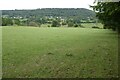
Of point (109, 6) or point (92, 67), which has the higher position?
point (109, 6)

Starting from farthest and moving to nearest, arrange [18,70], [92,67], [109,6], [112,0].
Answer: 1. [109,6]
2. [112,0]
3. [92,67]
4. [18,70]

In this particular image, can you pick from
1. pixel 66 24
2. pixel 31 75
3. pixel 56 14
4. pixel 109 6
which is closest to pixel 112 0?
pixel 109 6

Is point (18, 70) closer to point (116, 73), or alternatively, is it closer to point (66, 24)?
point (116, 73)

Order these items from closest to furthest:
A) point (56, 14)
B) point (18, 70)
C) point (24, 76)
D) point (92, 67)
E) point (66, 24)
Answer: point (24, 76) < point (18, 70) < point (92, 67) < point (56, 14) < point (66, 24)

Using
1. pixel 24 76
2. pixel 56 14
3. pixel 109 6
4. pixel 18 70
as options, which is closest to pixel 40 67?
pixel 18 70

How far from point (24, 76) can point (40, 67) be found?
6.31 ft

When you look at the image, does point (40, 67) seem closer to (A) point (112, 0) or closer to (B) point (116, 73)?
(B) point (116, 73)

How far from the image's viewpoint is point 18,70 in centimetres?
1055

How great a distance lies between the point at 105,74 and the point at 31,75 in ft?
8.44

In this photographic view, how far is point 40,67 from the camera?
11.3 metres

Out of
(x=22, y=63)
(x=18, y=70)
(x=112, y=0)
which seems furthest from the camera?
(x=112, y=0)

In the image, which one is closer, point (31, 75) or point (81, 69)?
point (31, 75)

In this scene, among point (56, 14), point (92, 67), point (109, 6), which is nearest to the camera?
point (92, 67)

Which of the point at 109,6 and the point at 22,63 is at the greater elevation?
the point at 109,6
